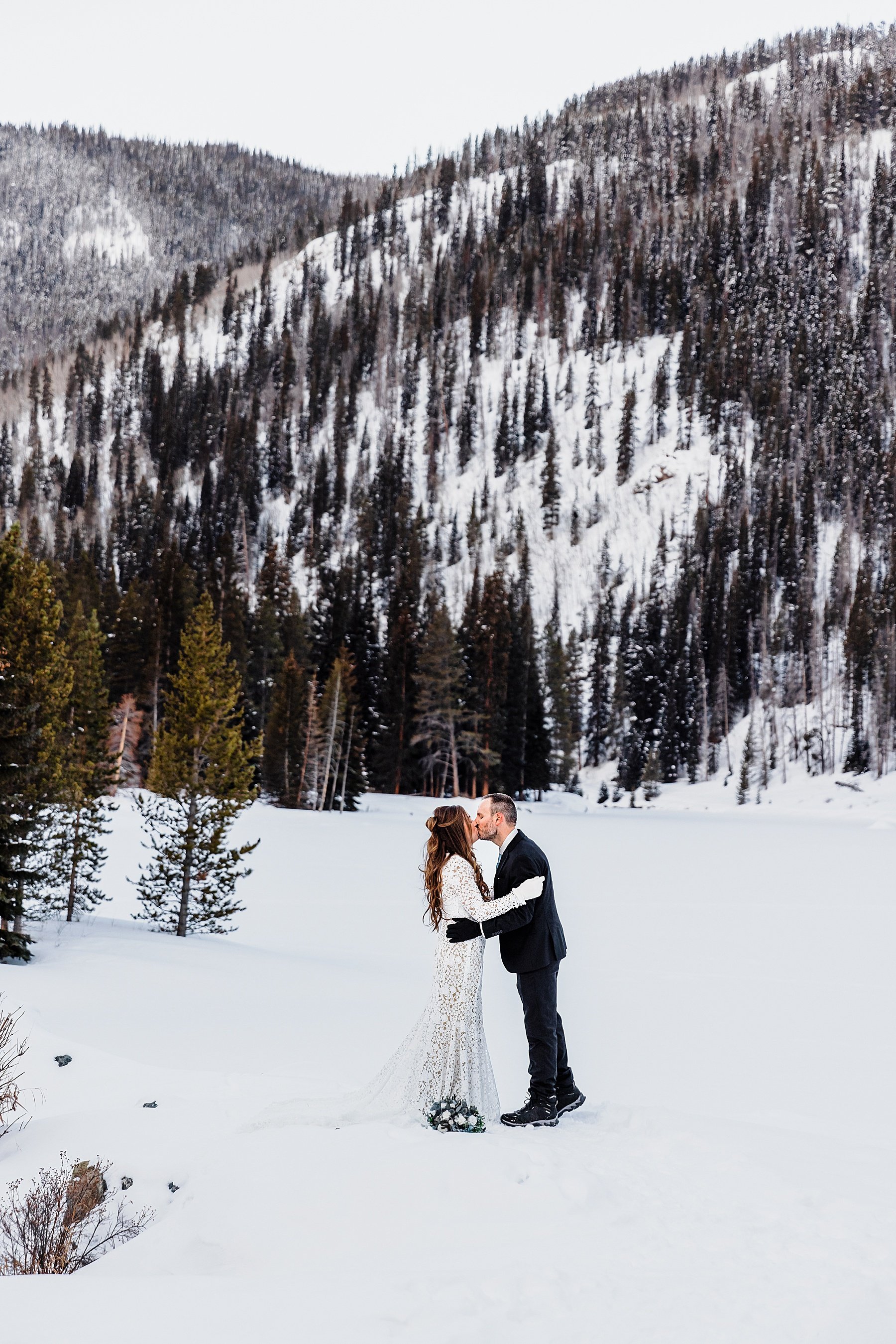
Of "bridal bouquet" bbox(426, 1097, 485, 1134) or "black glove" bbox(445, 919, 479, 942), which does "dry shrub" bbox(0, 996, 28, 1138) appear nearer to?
"bridal bouquet" bbox(426, 1097, 485, 1134)

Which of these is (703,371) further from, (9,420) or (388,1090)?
(388,1090)

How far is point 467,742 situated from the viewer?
5553 centimetres

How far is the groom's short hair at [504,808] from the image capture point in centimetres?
622

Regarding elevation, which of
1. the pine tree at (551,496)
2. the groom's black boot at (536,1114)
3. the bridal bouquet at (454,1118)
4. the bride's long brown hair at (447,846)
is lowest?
the groom's black boot at (536,1114)

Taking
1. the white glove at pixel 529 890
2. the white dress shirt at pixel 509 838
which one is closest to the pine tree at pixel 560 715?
the white dress shirt at pixel 509 838

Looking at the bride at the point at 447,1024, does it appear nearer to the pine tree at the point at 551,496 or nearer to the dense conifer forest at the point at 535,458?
the dense conifer forest at the point at 535,458

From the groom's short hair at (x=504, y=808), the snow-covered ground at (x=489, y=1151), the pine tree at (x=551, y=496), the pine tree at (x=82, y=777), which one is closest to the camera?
the snow-covered ground at (x=489, y=1151)

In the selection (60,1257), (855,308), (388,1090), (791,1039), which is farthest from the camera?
(855,308)

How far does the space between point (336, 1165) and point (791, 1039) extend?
8.14 m

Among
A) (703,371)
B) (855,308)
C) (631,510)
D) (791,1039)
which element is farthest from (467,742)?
(855,308)

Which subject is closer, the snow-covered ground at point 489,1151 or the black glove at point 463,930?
the snow-covered ground at point 489,1151

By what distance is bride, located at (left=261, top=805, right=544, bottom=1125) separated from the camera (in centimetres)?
603

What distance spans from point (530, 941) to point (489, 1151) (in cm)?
141

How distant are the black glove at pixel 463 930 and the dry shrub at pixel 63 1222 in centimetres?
268
